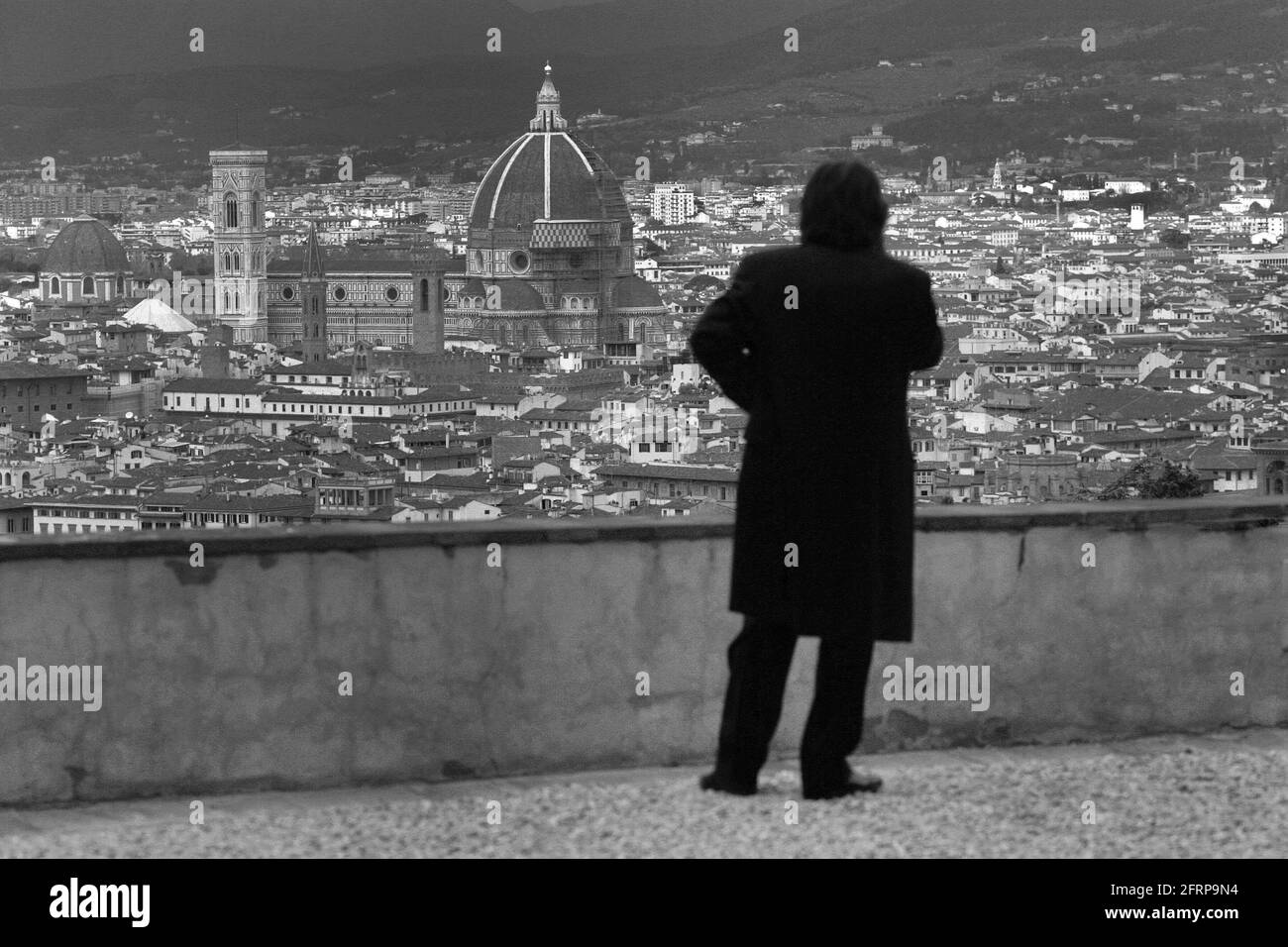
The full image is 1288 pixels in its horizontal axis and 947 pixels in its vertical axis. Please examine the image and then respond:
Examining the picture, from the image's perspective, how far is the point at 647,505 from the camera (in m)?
21.9

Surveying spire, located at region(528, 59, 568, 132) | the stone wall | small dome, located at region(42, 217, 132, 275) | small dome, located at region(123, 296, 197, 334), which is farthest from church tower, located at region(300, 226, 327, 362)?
the stone wall

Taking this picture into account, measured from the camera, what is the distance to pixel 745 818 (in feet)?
10.1

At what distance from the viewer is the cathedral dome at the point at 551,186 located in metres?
56.0

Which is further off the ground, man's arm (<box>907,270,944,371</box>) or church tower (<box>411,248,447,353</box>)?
man's arm (<box>907,270,944,371</box>)

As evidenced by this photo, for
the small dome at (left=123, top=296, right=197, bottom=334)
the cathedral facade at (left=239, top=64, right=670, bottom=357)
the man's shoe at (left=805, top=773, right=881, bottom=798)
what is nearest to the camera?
the man's shoe at (left=805, top=773, right=881, bottom=798)

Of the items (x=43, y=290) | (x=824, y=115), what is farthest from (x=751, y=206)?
(x=43, y=290)

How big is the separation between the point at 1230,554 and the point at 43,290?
57.5 m

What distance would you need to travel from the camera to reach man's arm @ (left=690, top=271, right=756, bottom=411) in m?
2.95

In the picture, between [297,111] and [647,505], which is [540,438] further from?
[297,111]

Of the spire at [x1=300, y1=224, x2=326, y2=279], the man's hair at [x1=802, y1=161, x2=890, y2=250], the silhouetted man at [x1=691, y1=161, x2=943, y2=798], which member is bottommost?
the spire at [x1=300, y1=224, x2=326, y2=279]

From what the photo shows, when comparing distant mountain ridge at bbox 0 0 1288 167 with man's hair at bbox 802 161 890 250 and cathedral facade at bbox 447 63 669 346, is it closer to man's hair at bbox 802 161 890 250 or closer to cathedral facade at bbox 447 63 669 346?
cathedral facade at bbox 447 63 669 346

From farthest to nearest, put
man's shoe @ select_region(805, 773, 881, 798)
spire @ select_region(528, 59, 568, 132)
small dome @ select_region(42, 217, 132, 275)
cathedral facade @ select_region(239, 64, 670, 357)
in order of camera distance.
→ 1. small dome @ select_region(42, 217, 132, 275)
2. spire @ select_region(528, 59, 568, 132)
3. cathedral facade @ select_region(239, 64, 670, 357)
4. man's shoe @ select_region(805, 773, 881, 798)

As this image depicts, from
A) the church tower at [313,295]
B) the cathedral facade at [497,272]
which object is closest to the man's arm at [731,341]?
the cathedral facade at [497,272]

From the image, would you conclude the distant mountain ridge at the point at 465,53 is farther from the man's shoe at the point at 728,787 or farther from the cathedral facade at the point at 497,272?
the man's shoe at the point at 728,787
